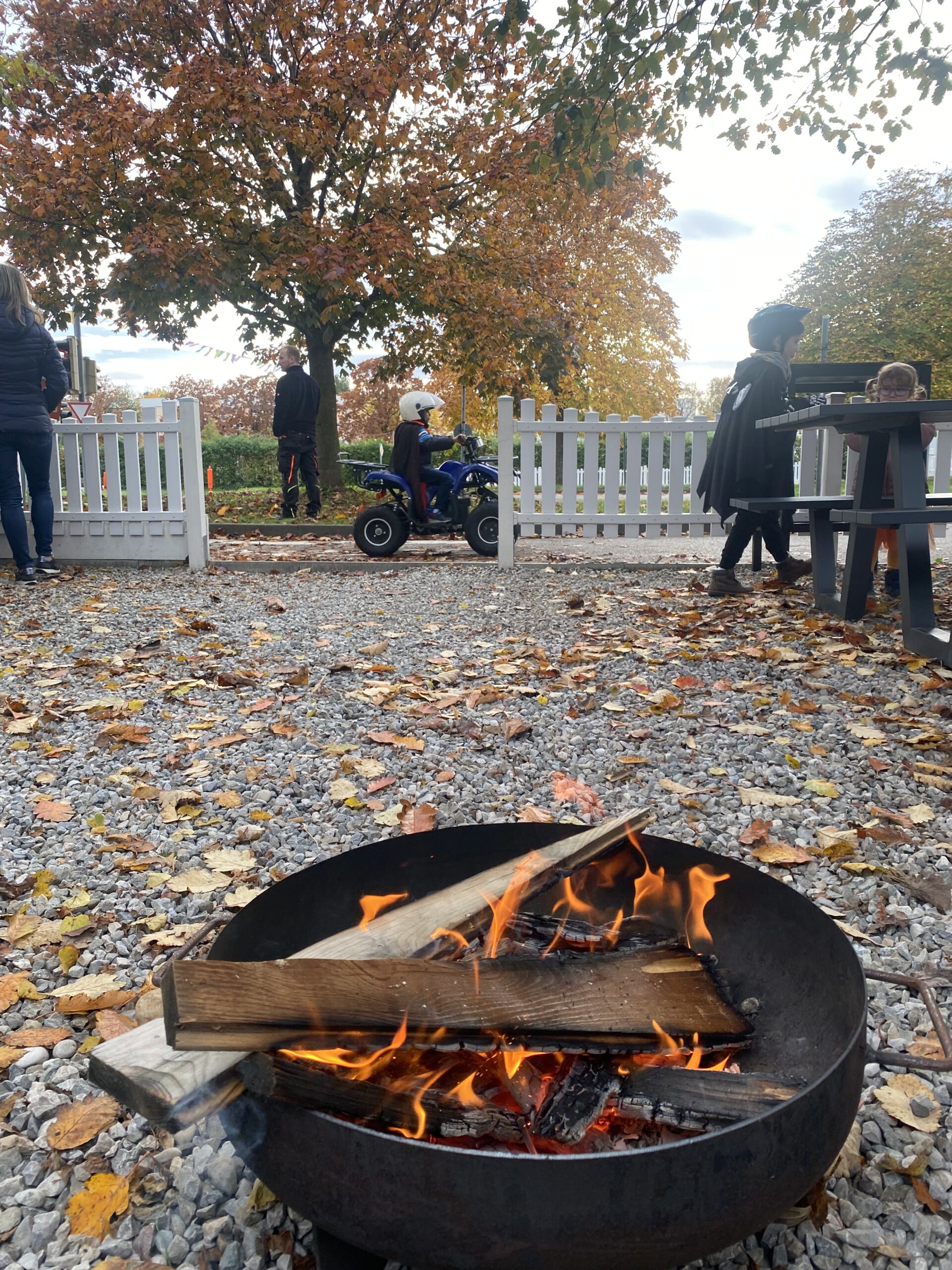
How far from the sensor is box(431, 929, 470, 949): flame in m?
1.49

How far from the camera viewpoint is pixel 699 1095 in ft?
4.13

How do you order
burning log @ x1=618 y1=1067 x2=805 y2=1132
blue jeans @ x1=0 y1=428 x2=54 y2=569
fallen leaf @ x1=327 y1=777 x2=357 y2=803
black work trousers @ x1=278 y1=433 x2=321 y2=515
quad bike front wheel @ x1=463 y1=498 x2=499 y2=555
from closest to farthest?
burning log @ x1=618 y1=1067 x2=805 y2=1132, fallen leaf @ x1=327 y1=777 x2=357 y2=803, blue jeans @ x1=0 y1=428 x2=54 y2=569, quad bike front wheel @ x1=463 y1=498 x2=499 y2=555, black work trousers @ x1=278 y1=433 x2=321 y2=515

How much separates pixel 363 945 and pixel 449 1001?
249 millimetres

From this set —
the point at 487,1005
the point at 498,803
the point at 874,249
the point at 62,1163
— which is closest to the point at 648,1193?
the point at 487,1005

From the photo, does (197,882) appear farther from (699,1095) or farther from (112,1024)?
(699,1095)

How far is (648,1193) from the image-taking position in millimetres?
1036

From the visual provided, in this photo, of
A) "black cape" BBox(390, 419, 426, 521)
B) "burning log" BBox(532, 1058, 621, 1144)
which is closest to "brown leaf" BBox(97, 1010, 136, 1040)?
"burning log" BBox(532, 1058, 621, 1144)

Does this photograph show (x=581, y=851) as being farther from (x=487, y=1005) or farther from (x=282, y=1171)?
(x=282, y=1171)

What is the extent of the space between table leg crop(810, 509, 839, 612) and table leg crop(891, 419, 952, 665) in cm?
104

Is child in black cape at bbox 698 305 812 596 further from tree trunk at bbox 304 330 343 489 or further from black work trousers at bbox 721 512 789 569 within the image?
tree trunk at bbox 304 330 343 489

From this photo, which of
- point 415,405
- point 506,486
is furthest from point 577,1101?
point 415,405

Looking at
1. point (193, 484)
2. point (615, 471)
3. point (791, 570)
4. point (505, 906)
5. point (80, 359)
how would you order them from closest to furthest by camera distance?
point (505, 906) → point (791, 570) → point (193, 484) → point (615, 471) → point (80, 359)

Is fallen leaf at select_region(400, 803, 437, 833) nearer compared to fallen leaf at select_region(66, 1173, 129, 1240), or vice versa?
fallen leaf at select_region(66, 1173, 129, 1240)

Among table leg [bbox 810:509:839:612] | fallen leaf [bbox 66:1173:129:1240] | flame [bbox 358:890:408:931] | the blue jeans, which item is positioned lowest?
fallen leaf [bbox 66:1173:129:1240]
